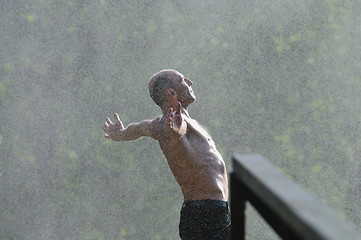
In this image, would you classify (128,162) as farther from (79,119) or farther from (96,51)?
(96,51)

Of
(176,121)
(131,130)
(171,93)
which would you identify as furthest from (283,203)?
(131,130)

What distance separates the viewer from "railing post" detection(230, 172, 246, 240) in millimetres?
628

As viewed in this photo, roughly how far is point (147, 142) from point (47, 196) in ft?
3.77

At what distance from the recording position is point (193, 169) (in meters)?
2.36

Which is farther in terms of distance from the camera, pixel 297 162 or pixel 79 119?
pixel 297 162

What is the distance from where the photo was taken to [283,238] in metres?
0.49

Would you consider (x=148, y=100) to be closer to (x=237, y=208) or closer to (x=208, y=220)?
(x=208, y=220)

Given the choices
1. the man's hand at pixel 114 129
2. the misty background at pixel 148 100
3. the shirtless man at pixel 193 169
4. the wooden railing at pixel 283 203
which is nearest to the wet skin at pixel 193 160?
the shirtless man at pixel 193 169

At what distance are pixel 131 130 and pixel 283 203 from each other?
86.7 inches

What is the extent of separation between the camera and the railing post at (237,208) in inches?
24.7

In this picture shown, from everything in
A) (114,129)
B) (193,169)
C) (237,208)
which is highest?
(114,129)

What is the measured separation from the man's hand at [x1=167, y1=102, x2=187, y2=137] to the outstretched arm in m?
0.34

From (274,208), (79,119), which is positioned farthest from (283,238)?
(79,119)

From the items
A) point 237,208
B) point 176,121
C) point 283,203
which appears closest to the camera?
point 283,203
